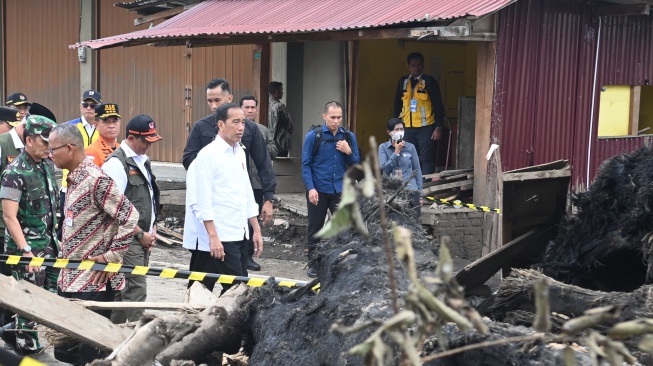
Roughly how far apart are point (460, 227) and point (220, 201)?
4.71 m

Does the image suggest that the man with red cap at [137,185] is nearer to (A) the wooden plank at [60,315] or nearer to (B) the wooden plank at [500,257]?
(A) the wooden plank at [60,315]

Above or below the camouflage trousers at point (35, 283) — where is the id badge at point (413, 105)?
above

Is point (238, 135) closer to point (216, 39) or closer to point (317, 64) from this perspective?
point (216, 39)

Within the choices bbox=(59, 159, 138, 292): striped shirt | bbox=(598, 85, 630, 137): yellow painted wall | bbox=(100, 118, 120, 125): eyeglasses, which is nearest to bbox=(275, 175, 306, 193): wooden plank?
bbox=(598, 85, 630, 137): yellow painted wall

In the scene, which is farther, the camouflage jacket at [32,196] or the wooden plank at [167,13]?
the wooden plank at [167,13]

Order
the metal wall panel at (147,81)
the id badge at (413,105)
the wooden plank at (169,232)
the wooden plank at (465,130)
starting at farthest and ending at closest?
the metal wall panel at (147,81)
the wooden plank at (465,130)
the id badge at (413,105)
the wooden plank at (169,232)

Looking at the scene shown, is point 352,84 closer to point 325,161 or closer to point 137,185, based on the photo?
point 325,161

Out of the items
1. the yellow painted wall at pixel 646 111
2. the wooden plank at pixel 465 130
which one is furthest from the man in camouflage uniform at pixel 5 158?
the yellow painted wall at pixel 646 111

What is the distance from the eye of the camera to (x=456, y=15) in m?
9.12

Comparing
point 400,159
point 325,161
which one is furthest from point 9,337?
point 400,159

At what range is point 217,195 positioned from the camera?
21.6 feet

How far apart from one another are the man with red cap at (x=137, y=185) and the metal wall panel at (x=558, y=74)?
5503 mm

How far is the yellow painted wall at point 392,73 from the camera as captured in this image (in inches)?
584

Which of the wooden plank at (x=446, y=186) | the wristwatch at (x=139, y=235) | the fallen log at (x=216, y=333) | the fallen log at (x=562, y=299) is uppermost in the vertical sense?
the fallen log at (x=562, y=299)
